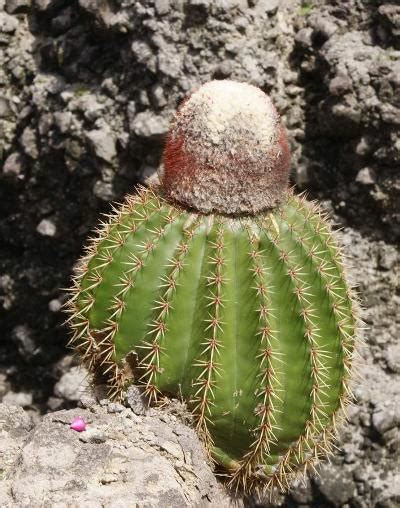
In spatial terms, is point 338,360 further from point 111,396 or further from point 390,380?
point 390,380

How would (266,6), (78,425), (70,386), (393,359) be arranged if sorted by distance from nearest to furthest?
(78,425) → (393,359) → (266,6) → (70,386)

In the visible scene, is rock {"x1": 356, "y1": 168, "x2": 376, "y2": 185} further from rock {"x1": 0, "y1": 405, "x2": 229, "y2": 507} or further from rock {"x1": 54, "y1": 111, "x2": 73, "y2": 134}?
rock {"x1": 0, "y1": 405, "x2": 229, "y2": 507}

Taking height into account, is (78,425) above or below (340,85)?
below

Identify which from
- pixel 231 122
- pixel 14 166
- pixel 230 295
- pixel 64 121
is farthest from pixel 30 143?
pixel 230 295

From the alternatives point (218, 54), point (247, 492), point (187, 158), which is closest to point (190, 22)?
point (218, 54)

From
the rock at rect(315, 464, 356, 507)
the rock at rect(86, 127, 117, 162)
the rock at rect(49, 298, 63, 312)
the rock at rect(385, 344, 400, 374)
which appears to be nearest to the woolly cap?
the rock at rect(86, 127, 117, 162)

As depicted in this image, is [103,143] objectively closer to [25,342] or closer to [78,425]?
[25,342]

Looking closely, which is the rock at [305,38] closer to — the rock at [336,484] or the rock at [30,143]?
the rock at [30,143]
